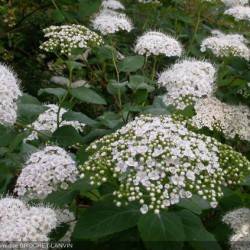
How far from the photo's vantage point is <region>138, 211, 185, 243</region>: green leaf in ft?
5.11

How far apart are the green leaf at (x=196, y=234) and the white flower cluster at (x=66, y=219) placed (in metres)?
0.37

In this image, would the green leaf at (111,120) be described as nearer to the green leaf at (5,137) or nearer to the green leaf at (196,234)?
the green leaf at (5,137)

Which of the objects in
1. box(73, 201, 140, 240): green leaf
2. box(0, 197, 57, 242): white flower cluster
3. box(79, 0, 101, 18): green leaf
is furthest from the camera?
box(79, 0, 101, 18): green leaf

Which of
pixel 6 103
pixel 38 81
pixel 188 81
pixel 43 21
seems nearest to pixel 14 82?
pixel 6 103

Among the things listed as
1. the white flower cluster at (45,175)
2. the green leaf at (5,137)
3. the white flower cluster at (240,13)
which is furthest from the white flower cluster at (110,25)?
the white flower cluster at (45,175)

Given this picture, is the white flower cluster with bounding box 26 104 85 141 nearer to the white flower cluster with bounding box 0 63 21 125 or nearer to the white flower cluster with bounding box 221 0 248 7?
the white flower cluster with bounding box 0 63 21 125

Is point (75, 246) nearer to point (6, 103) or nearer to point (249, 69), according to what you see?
point (6, 103)

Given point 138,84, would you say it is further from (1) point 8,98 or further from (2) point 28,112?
(1) point 8,98

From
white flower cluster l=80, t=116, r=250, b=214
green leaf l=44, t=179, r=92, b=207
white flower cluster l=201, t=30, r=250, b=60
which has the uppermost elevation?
white flower cluster l=80, t=116, r=250, b=214

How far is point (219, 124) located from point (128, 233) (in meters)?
0.69

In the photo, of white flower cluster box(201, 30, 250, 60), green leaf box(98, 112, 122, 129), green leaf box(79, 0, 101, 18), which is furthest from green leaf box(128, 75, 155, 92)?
green leaf box(79, 0, 101, 18)

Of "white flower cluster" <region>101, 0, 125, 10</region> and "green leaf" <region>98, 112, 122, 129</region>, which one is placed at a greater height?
"green leaf" <region>98, 112, 122, 129</region>

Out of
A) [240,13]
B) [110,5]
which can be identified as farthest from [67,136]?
[110,5]

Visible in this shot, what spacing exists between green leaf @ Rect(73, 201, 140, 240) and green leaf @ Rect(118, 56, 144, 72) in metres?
1.00
